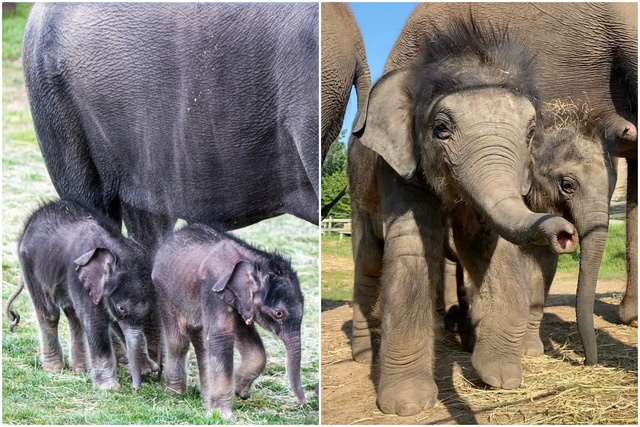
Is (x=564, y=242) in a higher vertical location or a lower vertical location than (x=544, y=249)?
higher

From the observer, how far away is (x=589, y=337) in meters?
4.29

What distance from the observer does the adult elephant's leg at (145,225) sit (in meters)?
3.87

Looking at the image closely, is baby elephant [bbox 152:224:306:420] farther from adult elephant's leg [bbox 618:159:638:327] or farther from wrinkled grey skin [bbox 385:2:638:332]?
adult elephant's leg [bbox 618:159:638:327]

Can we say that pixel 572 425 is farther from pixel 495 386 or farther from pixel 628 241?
pixel 628 241

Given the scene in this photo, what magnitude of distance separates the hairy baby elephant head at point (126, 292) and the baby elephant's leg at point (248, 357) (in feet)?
1.32

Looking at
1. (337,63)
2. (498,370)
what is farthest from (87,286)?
(498,370)

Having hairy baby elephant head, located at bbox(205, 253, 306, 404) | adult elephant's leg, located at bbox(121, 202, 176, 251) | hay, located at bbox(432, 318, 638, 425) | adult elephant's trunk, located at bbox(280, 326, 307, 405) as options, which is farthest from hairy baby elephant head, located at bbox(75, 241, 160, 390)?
hay, located at bbox(432, 318, 638, 425)

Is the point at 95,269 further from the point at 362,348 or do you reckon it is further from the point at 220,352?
the point at 362,348

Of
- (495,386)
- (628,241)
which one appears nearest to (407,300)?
(495,386)

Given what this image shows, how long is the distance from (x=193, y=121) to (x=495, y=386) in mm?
1903

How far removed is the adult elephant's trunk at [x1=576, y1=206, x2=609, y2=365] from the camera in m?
4.27

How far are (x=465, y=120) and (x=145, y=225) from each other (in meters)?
1.46

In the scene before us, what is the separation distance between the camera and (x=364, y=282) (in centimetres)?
508

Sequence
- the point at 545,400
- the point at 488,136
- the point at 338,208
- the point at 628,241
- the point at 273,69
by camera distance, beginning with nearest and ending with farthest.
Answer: the point at 488,136 < the point at 273,69 < the point at 545,400 < the point at 628,241 < the point at 338,208
